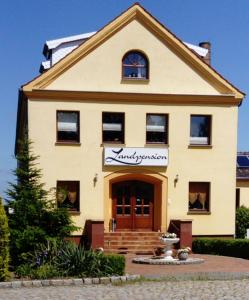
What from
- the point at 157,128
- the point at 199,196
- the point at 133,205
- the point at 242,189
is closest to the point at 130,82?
the point at 157,128

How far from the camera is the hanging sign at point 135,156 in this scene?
94.7 feet

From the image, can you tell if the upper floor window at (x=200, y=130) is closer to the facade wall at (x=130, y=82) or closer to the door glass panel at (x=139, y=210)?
the facade wall at (x=130, y=82)

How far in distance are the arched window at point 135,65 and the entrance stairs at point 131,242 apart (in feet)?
25.5

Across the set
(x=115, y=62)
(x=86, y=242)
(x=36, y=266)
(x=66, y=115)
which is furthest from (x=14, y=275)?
(x=115, y=62)

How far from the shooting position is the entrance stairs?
2775 cm

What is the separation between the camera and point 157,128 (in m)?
29.6

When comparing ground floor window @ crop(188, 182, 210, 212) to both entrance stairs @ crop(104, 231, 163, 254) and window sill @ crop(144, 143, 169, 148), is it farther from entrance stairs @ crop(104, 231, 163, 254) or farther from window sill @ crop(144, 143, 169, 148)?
entrance stairs @ crop(104, 231, 163, 254)

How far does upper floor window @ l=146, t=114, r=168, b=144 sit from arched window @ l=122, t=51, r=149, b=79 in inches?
82.0

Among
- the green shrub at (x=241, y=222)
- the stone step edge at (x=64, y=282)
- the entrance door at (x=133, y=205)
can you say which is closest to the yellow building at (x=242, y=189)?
the green shrub at (x=241, y=222)

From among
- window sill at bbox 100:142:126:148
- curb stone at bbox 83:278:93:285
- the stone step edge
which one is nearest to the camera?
the stone step edge

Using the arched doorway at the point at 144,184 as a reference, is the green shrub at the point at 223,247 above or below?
below

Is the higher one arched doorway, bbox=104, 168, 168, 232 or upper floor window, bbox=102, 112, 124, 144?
upper floor window, bbox=102, 112, 124, 144

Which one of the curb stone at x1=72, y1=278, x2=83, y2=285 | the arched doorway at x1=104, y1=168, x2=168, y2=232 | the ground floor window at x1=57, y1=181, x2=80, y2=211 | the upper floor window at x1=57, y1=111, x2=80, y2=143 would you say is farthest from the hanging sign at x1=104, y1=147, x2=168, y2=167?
the curb stone at x1=72, y1=278, x2=83, y2=285

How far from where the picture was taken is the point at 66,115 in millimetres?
28906
